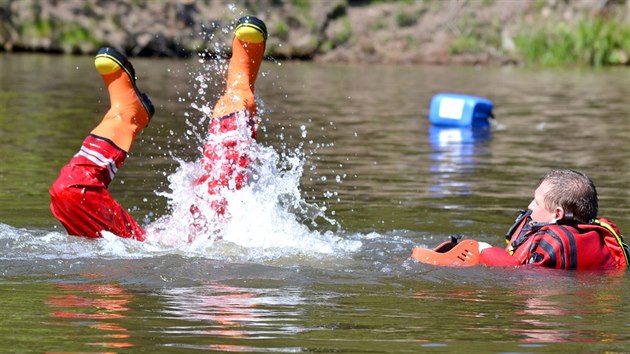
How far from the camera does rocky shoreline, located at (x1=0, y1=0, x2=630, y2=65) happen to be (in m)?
30.5

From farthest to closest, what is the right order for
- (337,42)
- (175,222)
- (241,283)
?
(337,42), (175,222), (241,283)

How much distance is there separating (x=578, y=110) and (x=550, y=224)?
39.8 feet

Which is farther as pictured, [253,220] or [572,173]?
[253,220]

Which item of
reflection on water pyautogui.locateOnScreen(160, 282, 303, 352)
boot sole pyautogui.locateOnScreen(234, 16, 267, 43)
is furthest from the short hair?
boot sole pyautogui.locateOnScreen(234, 16, 267, 43)

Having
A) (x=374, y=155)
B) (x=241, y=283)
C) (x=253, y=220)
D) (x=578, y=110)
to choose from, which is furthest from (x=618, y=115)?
(x=241, y=283)

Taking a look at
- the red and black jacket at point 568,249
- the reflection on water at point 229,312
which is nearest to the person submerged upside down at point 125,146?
the reflection on water at point 229,312

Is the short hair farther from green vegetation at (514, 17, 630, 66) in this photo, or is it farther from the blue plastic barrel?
green vegetation at (514, 17, 630, 66)

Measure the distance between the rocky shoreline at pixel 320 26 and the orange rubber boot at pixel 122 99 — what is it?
2186 cm

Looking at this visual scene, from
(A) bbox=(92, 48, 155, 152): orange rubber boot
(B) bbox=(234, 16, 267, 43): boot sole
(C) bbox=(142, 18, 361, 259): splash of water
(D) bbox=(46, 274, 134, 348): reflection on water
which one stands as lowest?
(D) bbox=(46, 274, 134, 348): reflection on water

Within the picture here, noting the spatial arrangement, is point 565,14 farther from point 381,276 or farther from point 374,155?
point 381,276

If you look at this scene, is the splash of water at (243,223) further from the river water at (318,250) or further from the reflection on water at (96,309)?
the reflection on water at (96,309)

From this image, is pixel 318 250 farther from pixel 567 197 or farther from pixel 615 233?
pixel 615 233

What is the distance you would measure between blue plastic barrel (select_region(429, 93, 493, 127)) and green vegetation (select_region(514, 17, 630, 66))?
14.1 metres

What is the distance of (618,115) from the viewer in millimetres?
17938
